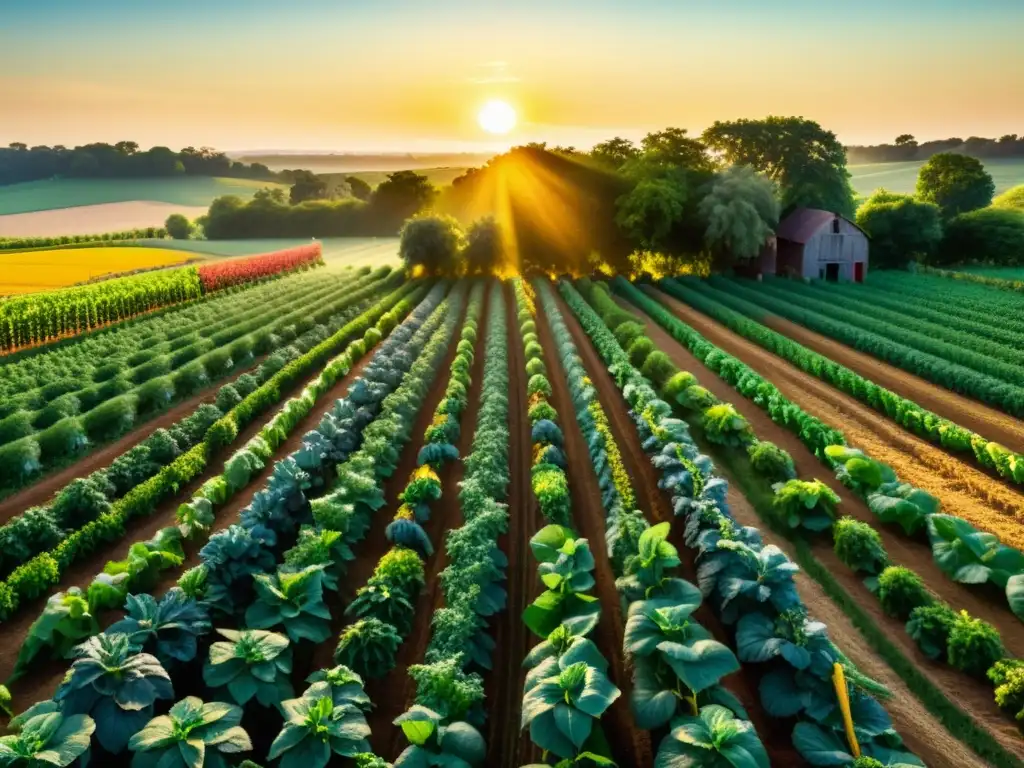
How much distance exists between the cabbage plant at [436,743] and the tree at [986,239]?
6573 centimetres

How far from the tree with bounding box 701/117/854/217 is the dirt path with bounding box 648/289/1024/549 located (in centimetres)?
3928

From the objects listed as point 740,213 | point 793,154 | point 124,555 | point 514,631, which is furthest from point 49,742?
point 793,154

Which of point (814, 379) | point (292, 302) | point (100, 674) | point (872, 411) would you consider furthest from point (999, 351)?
point (292, 302)

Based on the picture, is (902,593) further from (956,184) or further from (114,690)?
(956,184)

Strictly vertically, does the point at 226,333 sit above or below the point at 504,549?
above

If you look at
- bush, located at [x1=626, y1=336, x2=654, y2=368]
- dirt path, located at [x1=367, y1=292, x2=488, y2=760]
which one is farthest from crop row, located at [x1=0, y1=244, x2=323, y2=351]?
bush, located at [x1=626, y1=336, x2=654, y2=368]

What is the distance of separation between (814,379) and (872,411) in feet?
12.2

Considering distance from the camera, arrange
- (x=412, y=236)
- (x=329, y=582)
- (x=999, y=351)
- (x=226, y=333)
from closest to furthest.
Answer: (x=329, y=582) < (x=999, y=351) < (x=226, y=333) < (x=412, y=236)

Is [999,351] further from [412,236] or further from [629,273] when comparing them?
[412,236]

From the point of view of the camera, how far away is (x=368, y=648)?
30.2 feet

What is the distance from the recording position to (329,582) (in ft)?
34.0

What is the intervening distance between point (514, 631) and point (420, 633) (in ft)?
4.42

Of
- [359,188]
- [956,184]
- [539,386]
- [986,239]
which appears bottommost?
[539,386]

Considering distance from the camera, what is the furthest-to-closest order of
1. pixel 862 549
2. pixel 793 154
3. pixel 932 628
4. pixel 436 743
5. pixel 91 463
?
pixel 793 154
pixel 91 463
pixel 862 549
pixel 932 628
pixel 436 743
